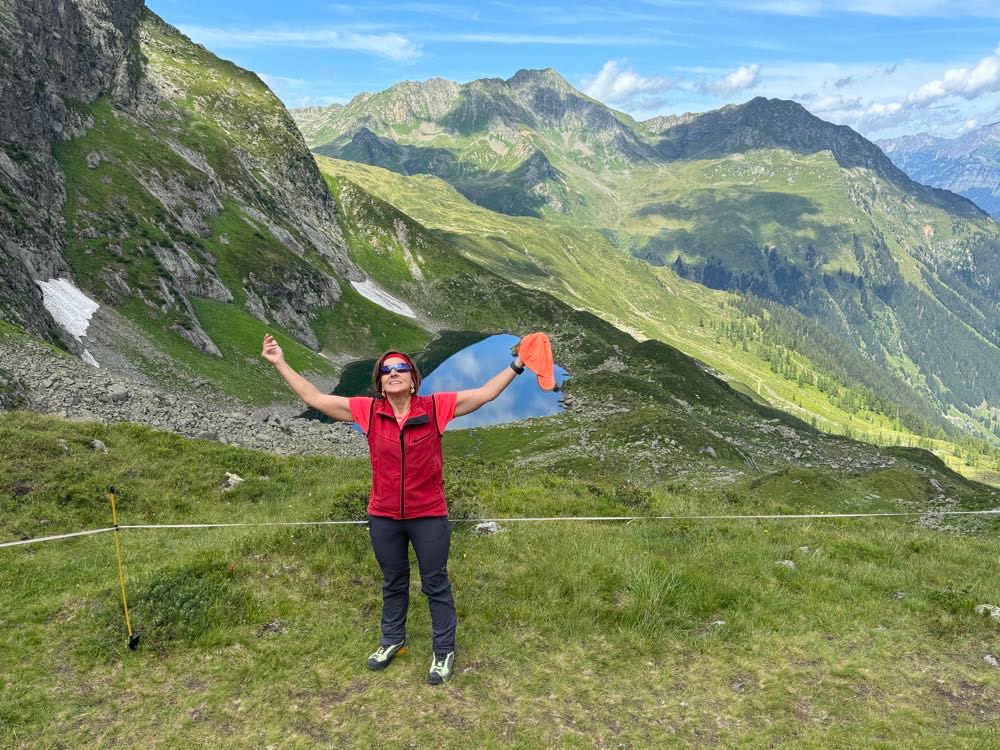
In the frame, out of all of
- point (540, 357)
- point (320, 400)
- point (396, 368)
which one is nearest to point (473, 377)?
point (320, 400)

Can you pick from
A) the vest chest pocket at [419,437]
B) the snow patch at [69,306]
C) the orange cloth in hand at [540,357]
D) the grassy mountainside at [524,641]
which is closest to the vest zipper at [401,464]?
the vest chest pocket at [419,437]

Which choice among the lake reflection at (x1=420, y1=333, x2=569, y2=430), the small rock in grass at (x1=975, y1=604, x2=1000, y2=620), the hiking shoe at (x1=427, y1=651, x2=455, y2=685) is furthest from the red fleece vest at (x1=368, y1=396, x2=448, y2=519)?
the lake reflection at (x1=420, y1=333, x2=569, y2=430)

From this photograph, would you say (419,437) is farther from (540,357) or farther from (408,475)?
(540,357)

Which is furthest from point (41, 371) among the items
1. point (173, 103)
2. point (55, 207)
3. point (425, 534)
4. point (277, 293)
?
point (173, 103)

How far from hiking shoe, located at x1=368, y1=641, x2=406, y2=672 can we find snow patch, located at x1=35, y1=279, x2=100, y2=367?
73.7 meters

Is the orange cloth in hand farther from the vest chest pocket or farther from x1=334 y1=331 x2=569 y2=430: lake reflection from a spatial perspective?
x1=334 y1=331 x2=569 y2=430: lake reflection

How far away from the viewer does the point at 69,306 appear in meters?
74.6

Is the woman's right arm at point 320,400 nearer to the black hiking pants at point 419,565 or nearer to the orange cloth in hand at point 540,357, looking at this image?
the black hiking pants at point 419,565

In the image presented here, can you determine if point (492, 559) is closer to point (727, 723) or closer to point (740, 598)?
point (740, 598)

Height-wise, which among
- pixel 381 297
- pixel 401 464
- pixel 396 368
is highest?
pixel 396 368

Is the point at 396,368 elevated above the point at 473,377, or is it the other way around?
the point at 396,368

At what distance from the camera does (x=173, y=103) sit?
14988cm

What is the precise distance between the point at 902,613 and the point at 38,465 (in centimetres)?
2310

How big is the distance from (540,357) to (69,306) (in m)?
87.6
